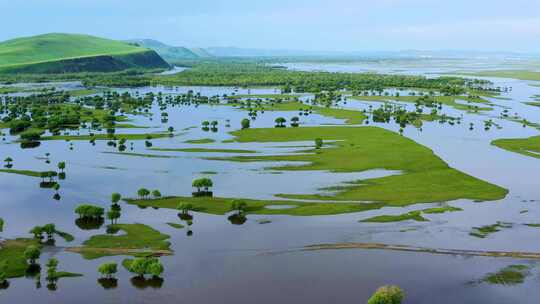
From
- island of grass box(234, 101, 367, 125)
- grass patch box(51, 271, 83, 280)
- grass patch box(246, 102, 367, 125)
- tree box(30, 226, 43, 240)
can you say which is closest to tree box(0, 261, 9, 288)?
grass patch box(51, 271, 83, 280)

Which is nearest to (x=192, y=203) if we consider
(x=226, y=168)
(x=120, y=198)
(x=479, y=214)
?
(x=120, y=198)

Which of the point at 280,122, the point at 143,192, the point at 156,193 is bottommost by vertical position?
the point at 156,193

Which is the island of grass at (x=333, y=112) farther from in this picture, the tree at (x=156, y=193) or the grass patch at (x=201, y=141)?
the tree at (x=156, y=193)

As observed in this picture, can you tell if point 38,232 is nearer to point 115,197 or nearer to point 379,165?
point 115,197

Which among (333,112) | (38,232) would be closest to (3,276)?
(38,232)

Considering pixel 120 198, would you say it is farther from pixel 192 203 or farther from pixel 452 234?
pixel 452 234
